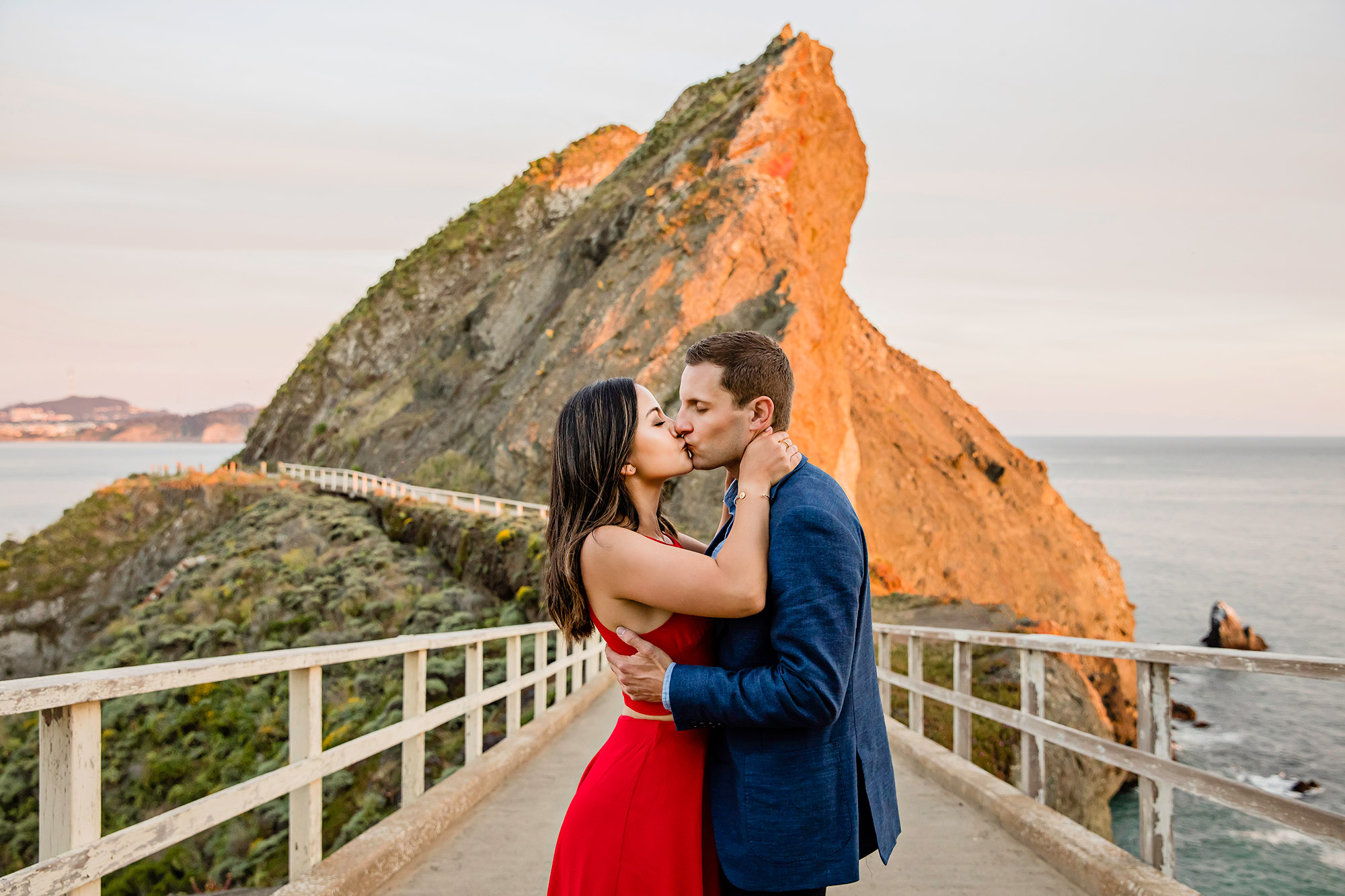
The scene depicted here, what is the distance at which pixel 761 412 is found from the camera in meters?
2.64

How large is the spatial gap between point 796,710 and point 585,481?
885 mm

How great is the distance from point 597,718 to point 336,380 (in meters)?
51.7

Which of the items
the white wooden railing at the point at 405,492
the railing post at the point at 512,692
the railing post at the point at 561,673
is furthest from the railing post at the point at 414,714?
the white wooden railing at the point at 405,492

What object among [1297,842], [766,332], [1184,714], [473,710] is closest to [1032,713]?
[473,710]

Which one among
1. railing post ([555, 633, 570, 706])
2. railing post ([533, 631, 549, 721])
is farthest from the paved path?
railing post ([555, 633, 570, 706])

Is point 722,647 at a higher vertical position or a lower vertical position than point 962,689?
higher

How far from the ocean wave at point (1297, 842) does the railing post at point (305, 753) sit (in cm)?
1457

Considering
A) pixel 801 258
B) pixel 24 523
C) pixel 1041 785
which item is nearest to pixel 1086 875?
pixel 1041 785

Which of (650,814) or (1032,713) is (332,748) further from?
(1032,713)

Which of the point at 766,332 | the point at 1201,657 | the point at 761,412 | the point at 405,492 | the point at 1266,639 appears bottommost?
the point at 1266,639

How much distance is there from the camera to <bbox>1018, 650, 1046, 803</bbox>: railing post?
5.60m

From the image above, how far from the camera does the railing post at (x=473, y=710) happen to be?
6438mm

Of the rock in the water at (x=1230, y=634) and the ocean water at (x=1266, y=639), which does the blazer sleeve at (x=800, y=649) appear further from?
the rock in the water at (x=1230, y=634)

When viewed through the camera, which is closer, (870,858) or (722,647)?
(722,647)
